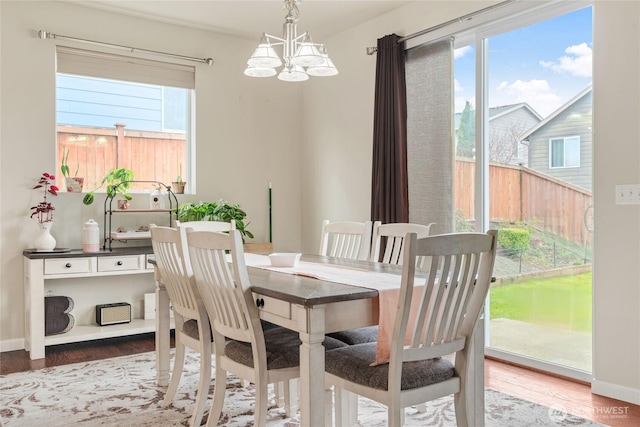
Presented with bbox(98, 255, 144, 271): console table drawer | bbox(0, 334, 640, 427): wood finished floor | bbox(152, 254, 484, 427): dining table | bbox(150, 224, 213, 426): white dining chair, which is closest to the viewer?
bbox(152, 254, 484, 427): dining table

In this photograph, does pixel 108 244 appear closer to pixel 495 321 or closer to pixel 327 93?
pixel 327 93

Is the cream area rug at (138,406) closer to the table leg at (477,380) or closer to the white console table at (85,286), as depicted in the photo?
the table leg at (477,380)

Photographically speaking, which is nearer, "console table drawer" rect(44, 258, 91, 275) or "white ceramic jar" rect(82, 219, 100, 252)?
"console table drawer" rect(44, 258, 91, 275)

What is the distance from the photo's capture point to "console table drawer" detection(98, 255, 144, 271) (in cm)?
389

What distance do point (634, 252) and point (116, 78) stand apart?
399 cm

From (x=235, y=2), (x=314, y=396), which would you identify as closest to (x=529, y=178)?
(x=314, y=396)

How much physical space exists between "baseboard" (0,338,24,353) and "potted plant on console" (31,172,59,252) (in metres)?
0.73

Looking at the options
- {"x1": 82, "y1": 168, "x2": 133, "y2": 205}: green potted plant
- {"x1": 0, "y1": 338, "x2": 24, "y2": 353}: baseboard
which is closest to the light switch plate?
{"x1": 82, "y1": 168, "x2": 133, "y2": 205}: green potted plant

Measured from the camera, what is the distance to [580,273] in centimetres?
315

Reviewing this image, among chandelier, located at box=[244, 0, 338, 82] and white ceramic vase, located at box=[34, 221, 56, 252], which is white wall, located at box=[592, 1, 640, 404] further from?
white ceramic vase, located at box=[34, 221, 56, 252]

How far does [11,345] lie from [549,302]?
12.6 ft

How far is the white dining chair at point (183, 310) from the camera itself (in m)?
2.37

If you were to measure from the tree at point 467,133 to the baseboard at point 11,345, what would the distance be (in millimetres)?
3559

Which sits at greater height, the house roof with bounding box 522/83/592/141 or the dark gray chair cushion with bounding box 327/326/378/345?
the house roof with bounding box 522/83/592/141
